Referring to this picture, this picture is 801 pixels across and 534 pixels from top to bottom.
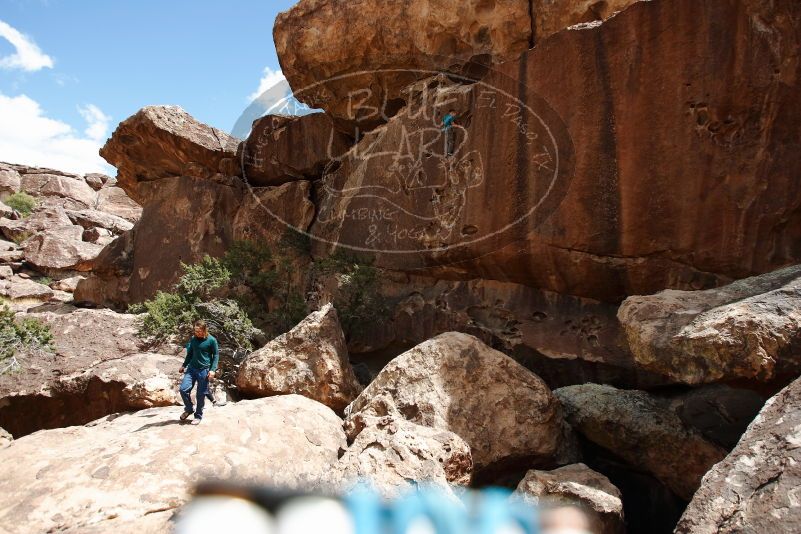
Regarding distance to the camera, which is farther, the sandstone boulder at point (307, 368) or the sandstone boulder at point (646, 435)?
the sandstone boulder at point (307, 368)

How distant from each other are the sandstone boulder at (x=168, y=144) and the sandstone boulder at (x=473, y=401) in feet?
32.1

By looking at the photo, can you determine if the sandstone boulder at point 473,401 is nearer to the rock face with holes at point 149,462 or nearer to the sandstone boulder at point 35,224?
the rock face with holes at point 149,462

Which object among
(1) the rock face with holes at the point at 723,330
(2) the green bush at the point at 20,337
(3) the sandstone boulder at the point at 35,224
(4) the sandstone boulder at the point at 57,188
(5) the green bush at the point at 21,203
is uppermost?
(4) the sandstone boulder at the point at 57,188

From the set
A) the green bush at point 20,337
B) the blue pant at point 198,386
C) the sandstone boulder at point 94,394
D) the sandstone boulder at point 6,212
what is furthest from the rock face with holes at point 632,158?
the sandstone boulder at point 6,212

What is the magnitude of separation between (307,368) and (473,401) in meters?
2.34

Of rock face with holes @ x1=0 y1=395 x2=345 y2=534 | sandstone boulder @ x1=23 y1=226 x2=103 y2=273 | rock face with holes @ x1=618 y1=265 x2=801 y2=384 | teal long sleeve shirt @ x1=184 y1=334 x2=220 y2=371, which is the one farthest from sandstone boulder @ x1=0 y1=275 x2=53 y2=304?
rock face with holes @ x1=618 y1=265 x2=801 y2=384

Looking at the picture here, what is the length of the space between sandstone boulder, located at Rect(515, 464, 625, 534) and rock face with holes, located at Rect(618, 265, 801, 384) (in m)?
1.11

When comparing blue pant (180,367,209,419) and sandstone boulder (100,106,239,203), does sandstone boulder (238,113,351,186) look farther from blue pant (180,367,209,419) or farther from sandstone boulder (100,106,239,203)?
blue pant (180,367,209,419)

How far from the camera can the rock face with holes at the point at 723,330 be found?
3881 mm

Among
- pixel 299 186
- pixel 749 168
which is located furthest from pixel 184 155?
pixel 749 168

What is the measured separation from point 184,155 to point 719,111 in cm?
1205

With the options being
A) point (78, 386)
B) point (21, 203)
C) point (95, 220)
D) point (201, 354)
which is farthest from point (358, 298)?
point (21, 203)

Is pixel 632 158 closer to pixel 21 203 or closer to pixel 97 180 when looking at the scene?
pixel 21 203

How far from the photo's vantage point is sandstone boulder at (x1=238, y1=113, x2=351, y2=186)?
1249cm
